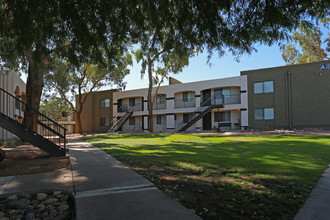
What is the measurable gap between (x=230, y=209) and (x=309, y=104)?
1086 inches

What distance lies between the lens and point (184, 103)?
121 feet

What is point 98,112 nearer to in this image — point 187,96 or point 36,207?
point 187,96

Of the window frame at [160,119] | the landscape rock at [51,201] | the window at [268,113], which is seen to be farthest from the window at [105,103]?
the landscape rock at [51,201]

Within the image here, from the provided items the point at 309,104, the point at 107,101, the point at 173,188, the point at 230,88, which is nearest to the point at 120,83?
the point at 107,101

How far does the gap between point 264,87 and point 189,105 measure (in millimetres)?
10858

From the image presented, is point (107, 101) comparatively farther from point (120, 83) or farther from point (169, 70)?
point (169, 70)

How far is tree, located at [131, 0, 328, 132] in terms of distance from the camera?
17.4ft

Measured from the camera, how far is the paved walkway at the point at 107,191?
138 inches

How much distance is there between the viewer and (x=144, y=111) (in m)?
40.0

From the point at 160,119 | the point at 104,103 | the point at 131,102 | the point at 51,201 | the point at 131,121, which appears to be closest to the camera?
the point at 51,201

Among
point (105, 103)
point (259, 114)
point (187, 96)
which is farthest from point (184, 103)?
point (105, 103)

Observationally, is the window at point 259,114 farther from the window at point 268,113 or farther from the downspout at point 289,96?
the downspout at point 289,96

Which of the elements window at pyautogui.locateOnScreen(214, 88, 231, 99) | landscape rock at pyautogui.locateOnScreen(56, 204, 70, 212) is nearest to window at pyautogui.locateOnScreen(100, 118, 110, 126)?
window at pyautogui.locateOnScreen(214, 88, 231, 99)

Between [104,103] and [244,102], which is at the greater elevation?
[104,103]
